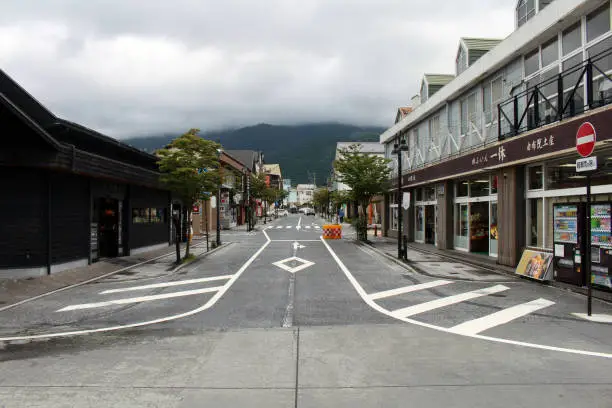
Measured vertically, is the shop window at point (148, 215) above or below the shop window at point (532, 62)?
below

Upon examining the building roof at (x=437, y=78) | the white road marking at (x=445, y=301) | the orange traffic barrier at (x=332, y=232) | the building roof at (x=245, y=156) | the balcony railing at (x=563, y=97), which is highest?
the building roof at (x=245, y=156)

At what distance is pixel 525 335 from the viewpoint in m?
7.63

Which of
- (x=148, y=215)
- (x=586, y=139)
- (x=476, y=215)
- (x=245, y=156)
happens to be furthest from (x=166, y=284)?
(x=245, y=156)

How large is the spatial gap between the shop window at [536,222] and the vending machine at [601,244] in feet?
12.0

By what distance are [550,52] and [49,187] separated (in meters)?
16.4

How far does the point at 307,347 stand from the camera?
22.9ft

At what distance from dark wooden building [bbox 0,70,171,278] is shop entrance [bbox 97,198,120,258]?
1.7 inches

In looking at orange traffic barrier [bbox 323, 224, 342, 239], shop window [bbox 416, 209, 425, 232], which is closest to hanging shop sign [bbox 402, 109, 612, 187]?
shop window [bbox 416, 209, 425, 232]

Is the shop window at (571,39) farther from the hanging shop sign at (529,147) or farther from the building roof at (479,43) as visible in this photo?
the building roof at (479,43)

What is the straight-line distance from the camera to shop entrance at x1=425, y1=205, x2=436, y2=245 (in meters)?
26.7

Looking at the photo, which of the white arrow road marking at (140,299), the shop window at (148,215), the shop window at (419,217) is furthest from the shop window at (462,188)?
the shop window at (148,215)

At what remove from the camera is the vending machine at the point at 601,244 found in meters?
10.5

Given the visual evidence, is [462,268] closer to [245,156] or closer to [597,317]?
[597,317]

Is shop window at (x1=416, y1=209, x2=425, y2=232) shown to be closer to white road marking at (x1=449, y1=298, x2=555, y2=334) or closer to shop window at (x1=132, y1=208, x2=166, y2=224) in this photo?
shop window at (x1=132, y1=208, x2=166, y2=224)
